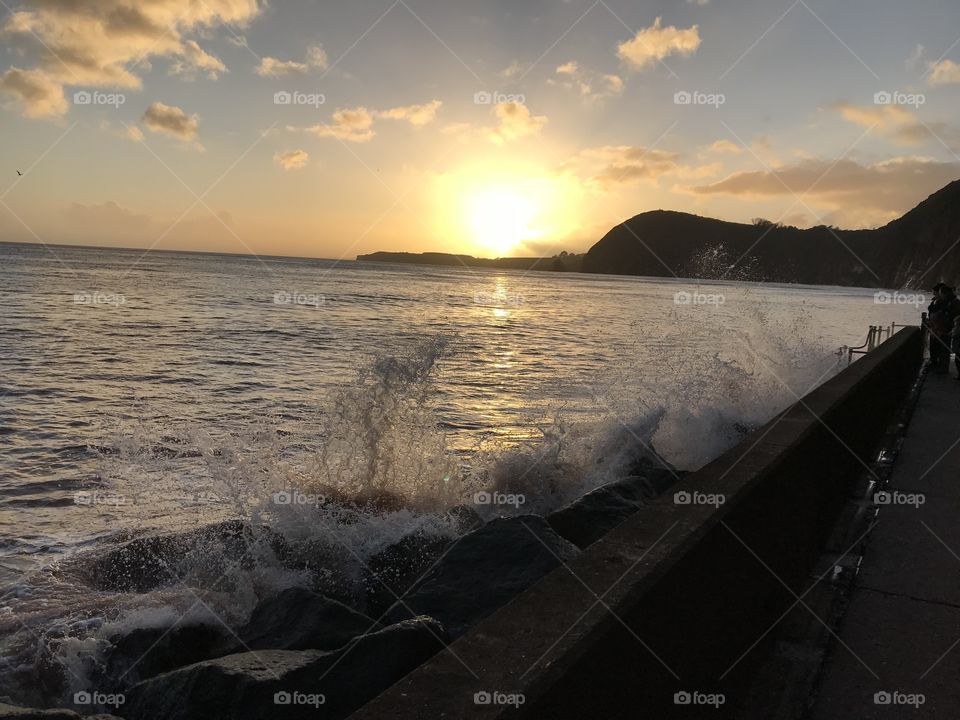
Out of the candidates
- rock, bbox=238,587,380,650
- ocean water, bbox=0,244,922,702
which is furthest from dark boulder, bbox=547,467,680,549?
rock, bbox=238,587,380,650

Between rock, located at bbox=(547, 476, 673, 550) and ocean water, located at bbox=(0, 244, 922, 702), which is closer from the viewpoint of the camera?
ocean water, located at bbox=(0, 244, 922, 702)

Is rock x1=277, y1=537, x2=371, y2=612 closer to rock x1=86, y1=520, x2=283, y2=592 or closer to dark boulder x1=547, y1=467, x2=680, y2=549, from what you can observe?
rock x1=86, y1=520, x2=283, y2=592

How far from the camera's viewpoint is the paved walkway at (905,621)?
3.26 meters

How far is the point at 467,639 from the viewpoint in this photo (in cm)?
264

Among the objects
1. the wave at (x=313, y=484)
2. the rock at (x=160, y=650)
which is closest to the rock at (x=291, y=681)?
the rock at (x=160, y=650)

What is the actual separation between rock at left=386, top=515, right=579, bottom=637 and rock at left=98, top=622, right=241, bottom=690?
1175 millimetres

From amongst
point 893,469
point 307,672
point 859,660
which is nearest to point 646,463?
point 893,469

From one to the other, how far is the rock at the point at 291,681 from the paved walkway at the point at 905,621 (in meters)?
1.97

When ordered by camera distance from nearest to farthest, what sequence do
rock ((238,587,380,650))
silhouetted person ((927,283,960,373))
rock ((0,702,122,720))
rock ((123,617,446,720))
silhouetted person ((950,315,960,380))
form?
rock ((0,702,122,720))
rock ((123,617,446,720))
rock ((238,587,380,650))
silhouetted person ((950,315,960,380))
silhouetted person ((927,283,960,373))

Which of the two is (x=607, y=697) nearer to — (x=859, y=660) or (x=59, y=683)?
(x=859, y=660)

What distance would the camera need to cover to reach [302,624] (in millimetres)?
4598

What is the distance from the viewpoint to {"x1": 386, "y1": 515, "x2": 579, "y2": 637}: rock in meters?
4.75

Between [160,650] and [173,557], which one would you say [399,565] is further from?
[173,557]

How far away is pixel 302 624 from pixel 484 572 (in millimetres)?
1237
